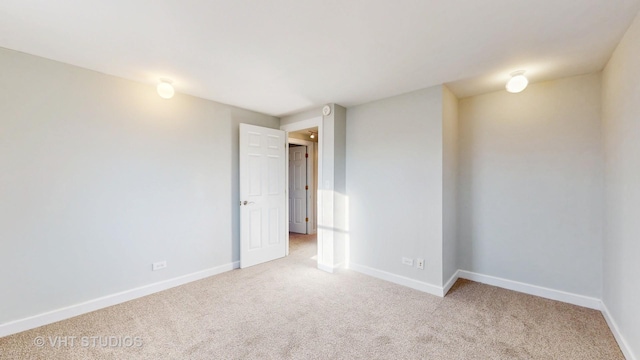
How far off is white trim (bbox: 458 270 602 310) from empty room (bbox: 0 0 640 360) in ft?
0.06

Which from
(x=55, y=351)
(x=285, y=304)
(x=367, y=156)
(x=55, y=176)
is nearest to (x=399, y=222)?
(x=367, y=156)

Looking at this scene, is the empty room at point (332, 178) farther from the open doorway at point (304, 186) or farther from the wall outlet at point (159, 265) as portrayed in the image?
the open doorway at point (304, 186)

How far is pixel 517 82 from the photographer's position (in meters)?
2.45

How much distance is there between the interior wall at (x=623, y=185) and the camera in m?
1.67

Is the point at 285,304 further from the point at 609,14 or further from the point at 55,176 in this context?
the point at 609,14

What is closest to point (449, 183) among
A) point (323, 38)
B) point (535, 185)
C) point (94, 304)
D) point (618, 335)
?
point (535, 185)

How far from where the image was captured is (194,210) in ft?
10.7

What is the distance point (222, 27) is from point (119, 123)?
1.74m

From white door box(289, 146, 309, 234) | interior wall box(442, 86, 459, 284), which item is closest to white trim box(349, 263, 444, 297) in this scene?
interior wall box(442, 86, 459, 284)

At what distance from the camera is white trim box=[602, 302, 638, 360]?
1.75 m

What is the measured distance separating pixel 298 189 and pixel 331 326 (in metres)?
4.03

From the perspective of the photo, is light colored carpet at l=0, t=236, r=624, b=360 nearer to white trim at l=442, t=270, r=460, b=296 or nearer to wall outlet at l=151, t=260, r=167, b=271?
white trim at l=442, t=270, r=460, b=296

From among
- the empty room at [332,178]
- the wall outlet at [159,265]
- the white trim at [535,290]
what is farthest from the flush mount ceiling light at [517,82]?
the wall outlet at [159,265]

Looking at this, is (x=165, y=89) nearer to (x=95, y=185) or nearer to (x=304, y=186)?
(x=95, y=185)
